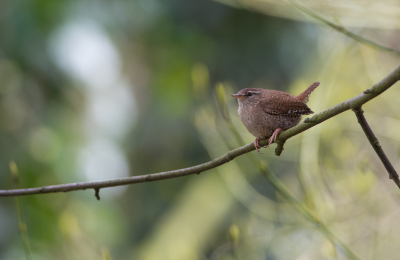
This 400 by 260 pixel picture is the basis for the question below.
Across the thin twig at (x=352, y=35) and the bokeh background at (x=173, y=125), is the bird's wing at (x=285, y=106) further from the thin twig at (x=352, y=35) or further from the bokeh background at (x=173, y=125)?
the thin twig at (x=352, y=35)

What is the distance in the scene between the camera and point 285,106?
2.45 meters

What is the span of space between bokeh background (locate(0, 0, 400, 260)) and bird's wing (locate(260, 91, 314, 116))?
14 centimetres

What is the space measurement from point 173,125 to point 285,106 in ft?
16.1

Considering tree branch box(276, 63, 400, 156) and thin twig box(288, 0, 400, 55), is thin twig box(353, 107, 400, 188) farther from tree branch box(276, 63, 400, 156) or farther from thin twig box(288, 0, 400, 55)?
thin twig box(288, 0, 400, 55)

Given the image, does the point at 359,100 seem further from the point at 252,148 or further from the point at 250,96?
the point at 250,96

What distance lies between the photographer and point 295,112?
7.96 feet

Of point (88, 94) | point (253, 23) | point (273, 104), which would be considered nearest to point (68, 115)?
point (88, 94)

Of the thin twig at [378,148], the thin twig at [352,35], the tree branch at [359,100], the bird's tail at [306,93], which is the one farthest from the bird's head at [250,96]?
the thin twig at [378,148]

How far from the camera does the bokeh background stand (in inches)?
115

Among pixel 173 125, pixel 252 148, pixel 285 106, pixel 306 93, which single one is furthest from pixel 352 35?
pixel 173 125

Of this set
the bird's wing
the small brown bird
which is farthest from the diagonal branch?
the bird's wing

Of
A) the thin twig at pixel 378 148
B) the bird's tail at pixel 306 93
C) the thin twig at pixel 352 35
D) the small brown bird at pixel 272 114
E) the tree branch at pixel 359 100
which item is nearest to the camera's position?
the tree branch at pixel 359 100

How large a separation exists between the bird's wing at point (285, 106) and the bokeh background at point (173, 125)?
14 cm

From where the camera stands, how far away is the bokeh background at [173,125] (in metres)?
2.93
